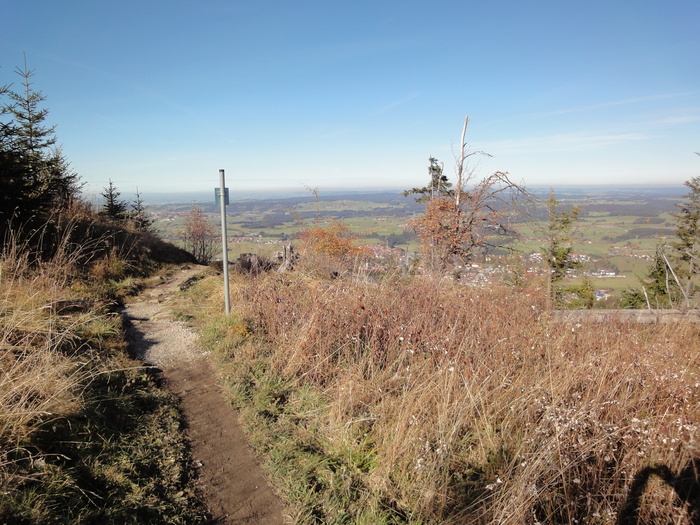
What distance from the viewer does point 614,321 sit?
5242mm

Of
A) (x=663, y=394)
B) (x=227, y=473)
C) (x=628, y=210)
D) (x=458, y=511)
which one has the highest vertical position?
(x=628, y=210)

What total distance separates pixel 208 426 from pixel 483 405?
2.58 meters

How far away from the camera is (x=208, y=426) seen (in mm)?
3285

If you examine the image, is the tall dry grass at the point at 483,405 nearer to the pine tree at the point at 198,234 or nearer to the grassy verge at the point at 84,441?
the grassy verge at the point at 84,441

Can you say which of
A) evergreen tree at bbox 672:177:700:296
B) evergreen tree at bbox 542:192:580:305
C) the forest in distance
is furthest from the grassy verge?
evergreen tree at bbox 672:177:700:296

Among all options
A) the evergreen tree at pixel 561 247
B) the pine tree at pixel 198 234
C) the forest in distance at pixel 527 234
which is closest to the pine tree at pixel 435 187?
the forest in distance at pixel 527 234

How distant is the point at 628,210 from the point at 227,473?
37483 mm

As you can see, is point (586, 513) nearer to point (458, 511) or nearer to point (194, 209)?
point (458, 511)

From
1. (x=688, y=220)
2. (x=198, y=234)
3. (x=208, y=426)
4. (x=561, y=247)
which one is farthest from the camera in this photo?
(x=561, y=247)

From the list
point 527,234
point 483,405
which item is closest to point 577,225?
point 527,234

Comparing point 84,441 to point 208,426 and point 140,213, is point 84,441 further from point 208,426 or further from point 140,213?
point 140,213

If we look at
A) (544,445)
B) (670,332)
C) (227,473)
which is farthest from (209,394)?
(670,332)

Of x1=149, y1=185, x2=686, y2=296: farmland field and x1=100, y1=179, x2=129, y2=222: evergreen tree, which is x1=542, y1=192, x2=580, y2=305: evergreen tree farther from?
x1=100, y1=179, x2=129, y2=222: evergreen tree

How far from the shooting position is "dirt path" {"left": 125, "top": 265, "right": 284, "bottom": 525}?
2.40 metres
